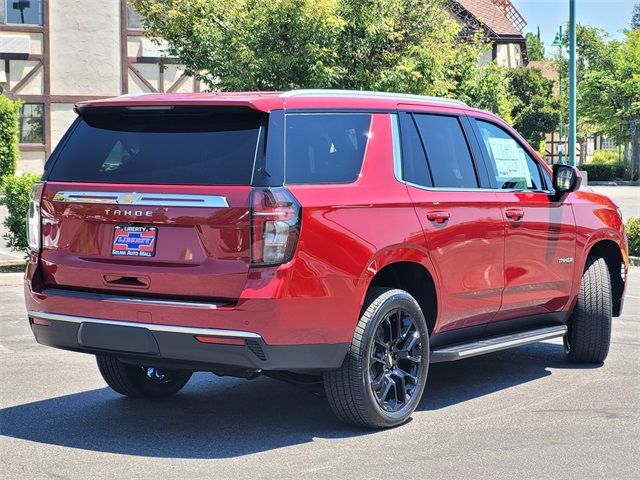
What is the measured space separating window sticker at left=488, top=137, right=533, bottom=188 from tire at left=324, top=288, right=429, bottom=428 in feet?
5.31

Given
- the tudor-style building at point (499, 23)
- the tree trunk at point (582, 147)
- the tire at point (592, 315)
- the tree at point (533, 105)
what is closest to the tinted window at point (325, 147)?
the tire at point (592, 315)

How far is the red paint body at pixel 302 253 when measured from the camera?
220 inches

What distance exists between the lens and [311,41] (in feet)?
63.3

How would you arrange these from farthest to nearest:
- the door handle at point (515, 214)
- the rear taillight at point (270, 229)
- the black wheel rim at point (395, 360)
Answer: the door handle at point (515, 214)
the black wheel rim at point (395, 360)
the rear taillight at point (270, 229)

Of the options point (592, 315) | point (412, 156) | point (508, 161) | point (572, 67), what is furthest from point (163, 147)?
point (572, 67)

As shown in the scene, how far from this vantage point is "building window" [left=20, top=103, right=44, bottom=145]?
36.2 meters

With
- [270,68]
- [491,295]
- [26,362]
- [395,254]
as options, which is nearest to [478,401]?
Answer: [491,295]

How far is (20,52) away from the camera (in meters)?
35.3

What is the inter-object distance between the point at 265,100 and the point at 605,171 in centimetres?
5510

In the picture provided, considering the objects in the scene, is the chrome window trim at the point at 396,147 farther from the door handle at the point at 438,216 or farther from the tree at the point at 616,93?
the tree at the point at 616,93

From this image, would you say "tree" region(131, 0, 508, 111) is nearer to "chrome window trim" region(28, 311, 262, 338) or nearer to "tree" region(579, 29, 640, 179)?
"chrome window trim" region(28, 311, 262, 338)

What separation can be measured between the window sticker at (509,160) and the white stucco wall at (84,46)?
98.9 feet

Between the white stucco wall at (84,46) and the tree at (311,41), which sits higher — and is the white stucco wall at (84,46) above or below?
above

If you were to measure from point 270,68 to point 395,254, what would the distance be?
1371 cm
